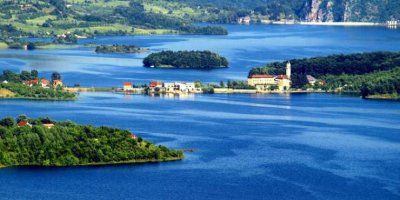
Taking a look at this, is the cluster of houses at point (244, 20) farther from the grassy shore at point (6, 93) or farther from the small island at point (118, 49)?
the grassy shore at point (6, 93)

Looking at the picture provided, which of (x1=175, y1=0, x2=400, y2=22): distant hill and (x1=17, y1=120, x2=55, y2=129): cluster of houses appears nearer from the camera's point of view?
(x1=17, y1=120, x2=55, y2=129): cluster of houses

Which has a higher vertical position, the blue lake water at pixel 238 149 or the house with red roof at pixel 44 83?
the house with red roof at pixel 44 83

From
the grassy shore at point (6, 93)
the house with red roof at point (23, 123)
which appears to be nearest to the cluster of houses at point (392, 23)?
the grassy shore at point (6, 93)

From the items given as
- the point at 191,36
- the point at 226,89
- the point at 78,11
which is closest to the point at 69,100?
the point at 226,89

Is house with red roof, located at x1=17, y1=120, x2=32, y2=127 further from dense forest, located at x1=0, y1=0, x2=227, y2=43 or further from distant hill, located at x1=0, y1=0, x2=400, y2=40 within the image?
distant hill, located at x1=0, y1=0, x2=400, y2=40

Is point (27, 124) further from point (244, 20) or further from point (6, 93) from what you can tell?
point (244, 20)

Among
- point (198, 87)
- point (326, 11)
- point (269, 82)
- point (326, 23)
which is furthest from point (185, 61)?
point (326, 11)

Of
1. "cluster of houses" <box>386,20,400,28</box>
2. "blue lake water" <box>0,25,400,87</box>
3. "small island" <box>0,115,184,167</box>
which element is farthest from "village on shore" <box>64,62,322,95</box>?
"cluster of houses" <box>386,20,400,28</box>
